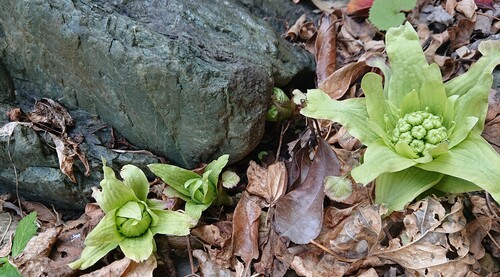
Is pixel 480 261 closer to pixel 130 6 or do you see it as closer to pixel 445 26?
pixel 445 26

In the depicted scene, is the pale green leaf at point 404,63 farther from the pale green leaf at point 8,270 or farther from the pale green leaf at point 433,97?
the pale green leaf at point 8,270

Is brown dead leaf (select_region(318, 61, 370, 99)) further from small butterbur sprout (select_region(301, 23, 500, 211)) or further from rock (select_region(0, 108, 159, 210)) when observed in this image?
rock (select_region(0, 108, 159, 210))

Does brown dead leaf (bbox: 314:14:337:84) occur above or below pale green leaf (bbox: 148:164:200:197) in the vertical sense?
above

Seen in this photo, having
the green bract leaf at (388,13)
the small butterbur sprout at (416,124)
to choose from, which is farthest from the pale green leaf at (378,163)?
the green bract leaf at (388,13)

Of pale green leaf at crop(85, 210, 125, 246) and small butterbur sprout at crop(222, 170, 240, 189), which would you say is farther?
small butterbur sprout at crop(222, 170, 240, 189)

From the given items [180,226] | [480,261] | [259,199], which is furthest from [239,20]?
[480,261]

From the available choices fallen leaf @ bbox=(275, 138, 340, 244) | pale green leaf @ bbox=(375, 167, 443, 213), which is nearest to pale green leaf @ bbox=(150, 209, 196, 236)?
fallen leaf @ bbox=(275, 138, 340, 244)

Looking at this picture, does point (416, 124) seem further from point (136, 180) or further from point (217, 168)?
point (136, 180)
